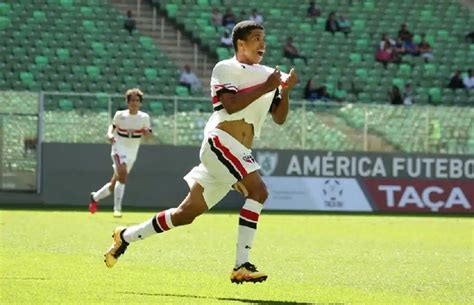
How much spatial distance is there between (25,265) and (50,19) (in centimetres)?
2353

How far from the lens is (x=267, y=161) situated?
30.4 metres

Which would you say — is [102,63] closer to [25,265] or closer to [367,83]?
[367,83]

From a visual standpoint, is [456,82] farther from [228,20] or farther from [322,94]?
[228,20]

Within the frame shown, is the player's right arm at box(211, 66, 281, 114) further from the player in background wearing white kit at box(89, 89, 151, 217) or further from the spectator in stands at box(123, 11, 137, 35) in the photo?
the spectator in stands at box(123, 11, 137, 35)

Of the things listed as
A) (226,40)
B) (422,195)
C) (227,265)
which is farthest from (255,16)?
(227,265)

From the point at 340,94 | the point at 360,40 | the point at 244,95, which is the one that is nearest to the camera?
the point at 244,95

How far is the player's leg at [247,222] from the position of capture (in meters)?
10.2

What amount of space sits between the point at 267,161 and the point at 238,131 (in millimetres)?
19549

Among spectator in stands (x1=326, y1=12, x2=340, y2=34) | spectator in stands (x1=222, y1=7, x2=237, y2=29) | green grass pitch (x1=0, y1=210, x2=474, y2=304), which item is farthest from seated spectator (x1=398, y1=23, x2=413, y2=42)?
green grass pitch (x1=0, y1=210, x2=474, y2=304)

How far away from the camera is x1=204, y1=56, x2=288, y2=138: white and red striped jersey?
1069 cm

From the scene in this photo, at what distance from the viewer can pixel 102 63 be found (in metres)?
34.4

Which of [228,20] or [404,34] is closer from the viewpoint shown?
[228,20]

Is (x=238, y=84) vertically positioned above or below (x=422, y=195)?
above

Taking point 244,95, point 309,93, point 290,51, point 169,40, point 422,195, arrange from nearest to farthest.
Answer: point 244,95
point 422,195
point 309,93
point 290,51
point 169,40
